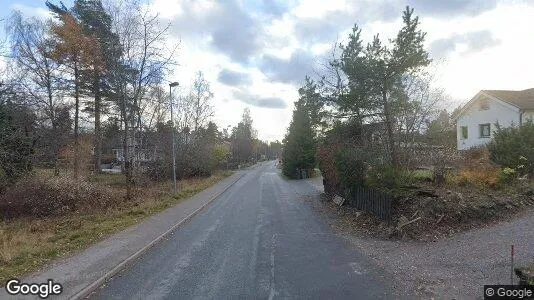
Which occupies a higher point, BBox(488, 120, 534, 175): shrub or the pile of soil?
BBox(488, 120, 534, 175): shrub

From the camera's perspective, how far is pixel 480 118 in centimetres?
3691

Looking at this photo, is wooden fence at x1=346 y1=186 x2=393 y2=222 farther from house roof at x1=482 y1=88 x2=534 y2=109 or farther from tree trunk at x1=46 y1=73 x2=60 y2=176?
tree trunk at x1=46 y1=73 x2=60 y2=176

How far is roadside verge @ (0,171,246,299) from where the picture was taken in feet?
26.3

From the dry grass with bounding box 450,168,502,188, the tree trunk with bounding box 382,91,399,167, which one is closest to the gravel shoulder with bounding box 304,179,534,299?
the dry grass with bounding box 450,168,502,188

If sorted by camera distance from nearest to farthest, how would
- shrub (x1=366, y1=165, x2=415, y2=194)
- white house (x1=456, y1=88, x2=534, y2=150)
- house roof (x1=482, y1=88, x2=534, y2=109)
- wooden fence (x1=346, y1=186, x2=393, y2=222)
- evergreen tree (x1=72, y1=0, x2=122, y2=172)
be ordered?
wooden fence (x1=346, y1=186, x2=393, y2=222)
shrub (x1=366, y1=165, x2=415, y2=194)
evergreen tree (x1=72, y1=0, x2=122, y2=172)
house roof (x1=482, y1=88, x2=534, y2=109)
white house (x1=456, y1=88, x2=534, y2=150)

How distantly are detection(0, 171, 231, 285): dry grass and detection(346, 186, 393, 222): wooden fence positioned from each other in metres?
8.88

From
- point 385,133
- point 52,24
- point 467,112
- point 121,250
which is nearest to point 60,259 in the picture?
point 121,250

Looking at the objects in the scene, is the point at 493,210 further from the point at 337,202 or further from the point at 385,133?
the point at 337,202

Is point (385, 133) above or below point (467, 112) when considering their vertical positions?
below

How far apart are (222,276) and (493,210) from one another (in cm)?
869

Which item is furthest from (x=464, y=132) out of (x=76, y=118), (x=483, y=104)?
(x=76, y=118)

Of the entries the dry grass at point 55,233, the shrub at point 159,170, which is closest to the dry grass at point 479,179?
the dry grass at point 55,233

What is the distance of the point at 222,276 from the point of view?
877 centimetres

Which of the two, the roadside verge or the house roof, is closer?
the roadside verge
